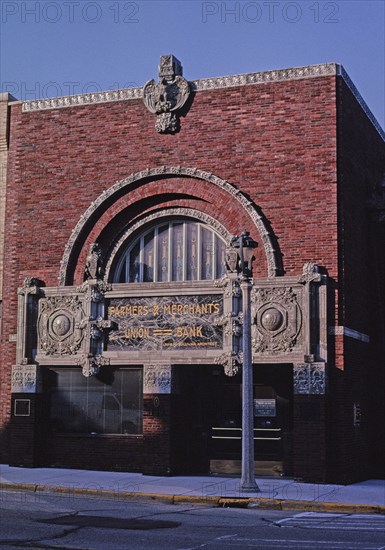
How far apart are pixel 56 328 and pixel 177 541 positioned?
12.5m

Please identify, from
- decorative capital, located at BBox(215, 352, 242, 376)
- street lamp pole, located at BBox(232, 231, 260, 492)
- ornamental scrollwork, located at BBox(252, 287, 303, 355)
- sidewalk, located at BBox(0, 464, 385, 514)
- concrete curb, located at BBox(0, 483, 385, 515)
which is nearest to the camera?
concrete curb, located at BBox(0, 483, 385, 515)

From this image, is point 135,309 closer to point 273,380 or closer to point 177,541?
point 273,380

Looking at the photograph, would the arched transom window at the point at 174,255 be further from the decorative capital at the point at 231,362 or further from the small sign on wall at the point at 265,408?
the small sign on wall at the point at 265,408

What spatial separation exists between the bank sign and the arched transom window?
81cm

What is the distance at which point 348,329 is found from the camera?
2253 centimetres

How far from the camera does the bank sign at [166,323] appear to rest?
915 inches

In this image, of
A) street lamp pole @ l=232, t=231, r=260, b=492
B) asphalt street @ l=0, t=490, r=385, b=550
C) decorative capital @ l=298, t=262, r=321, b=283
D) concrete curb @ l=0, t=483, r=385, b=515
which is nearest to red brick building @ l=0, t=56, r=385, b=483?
decorative capital @ l=298, t=262, r=321, b=283

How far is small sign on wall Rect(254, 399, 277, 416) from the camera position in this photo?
2322 centimetres

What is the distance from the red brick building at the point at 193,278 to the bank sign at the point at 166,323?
40 millimetres

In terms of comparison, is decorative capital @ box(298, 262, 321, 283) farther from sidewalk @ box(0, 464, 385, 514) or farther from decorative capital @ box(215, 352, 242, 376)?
sidewalk @ box(0, 464, 385, 514)

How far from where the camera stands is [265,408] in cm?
2330

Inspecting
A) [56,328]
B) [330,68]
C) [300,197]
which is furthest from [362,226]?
[56,328]

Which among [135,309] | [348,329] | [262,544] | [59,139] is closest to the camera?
[262,544]

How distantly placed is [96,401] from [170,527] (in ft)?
33.3
